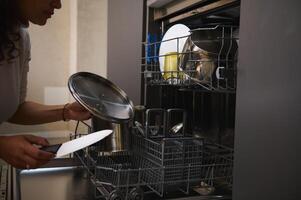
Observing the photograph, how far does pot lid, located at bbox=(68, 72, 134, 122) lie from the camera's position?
0.81 metres

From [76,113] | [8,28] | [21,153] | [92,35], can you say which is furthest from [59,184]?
[92,35]

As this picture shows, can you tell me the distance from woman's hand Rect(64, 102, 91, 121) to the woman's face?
1.03 ft

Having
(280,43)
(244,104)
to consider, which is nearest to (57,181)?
(244,104)

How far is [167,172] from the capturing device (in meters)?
0.79

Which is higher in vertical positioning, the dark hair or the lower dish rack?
the dark hair

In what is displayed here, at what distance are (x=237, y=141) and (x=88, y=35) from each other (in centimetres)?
192

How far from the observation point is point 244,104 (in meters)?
0.61

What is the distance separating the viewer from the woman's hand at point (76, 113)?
970mm

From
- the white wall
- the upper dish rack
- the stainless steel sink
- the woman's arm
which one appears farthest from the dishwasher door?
the white wall

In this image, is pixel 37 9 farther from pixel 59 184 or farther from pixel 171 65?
pixel 59 184

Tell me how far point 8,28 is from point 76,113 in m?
0.32

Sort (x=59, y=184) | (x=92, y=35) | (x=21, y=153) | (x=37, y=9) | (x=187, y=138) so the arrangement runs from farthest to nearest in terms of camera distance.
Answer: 1. (x=92, y=35)
2. (x=59, y=184)
3. (x=187, y=138)
4. (x=37, y=9)
5. (x=21, y=153)

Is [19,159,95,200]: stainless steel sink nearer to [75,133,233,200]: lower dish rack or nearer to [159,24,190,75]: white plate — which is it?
[75,133,233,200]: lower dish rack

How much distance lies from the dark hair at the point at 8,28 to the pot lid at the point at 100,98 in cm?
18
